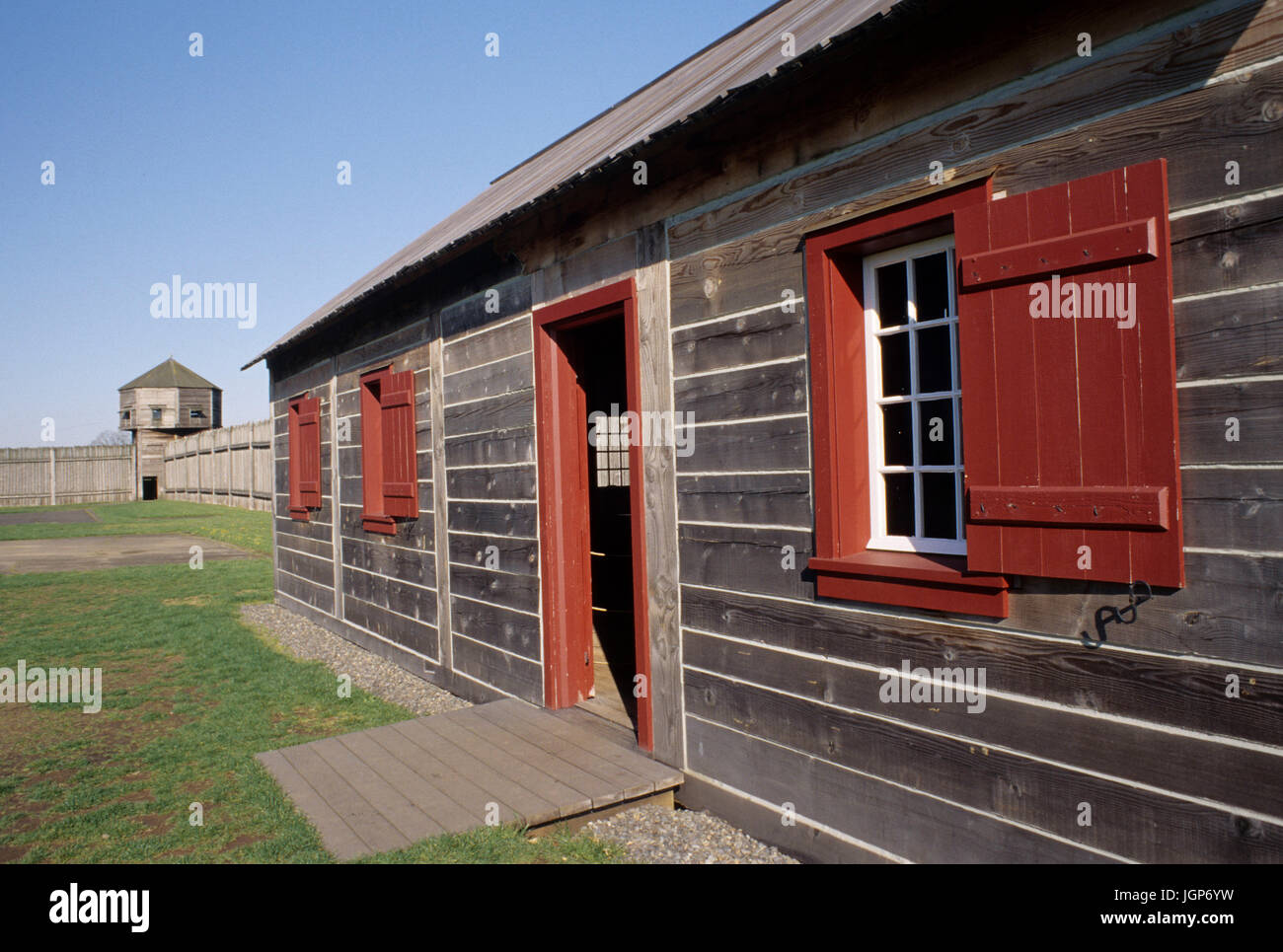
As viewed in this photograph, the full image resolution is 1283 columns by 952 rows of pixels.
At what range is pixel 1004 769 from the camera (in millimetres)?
2984

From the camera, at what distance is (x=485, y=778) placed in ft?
14.6

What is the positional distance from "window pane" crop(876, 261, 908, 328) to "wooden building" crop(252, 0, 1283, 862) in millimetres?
10

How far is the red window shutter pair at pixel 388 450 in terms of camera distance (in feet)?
25.7

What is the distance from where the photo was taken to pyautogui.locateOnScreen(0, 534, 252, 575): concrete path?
52.8ft

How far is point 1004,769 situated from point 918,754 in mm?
364

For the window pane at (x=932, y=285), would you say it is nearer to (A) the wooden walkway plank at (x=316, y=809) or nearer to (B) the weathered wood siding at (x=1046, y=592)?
(B) the weathered wood siding at (x=1046, y=592)

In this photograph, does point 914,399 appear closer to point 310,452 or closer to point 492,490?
point 492,490

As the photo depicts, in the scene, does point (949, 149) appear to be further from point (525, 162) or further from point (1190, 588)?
point (525, 162)

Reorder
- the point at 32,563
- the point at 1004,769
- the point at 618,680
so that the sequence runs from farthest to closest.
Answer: the point at 32,563 < the point at 618,680 < the point at 1004,769

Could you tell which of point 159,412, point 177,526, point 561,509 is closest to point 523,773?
point 561,509

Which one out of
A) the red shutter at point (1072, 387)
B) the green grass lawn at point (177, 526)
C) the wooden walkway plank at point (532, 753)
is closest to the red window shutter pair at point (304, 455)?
the wooden walkway plank at point (532, 753)

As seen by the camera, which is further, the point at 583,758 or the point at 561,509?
the point at 561,509

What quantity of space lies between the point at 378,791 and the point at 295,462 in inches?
312
